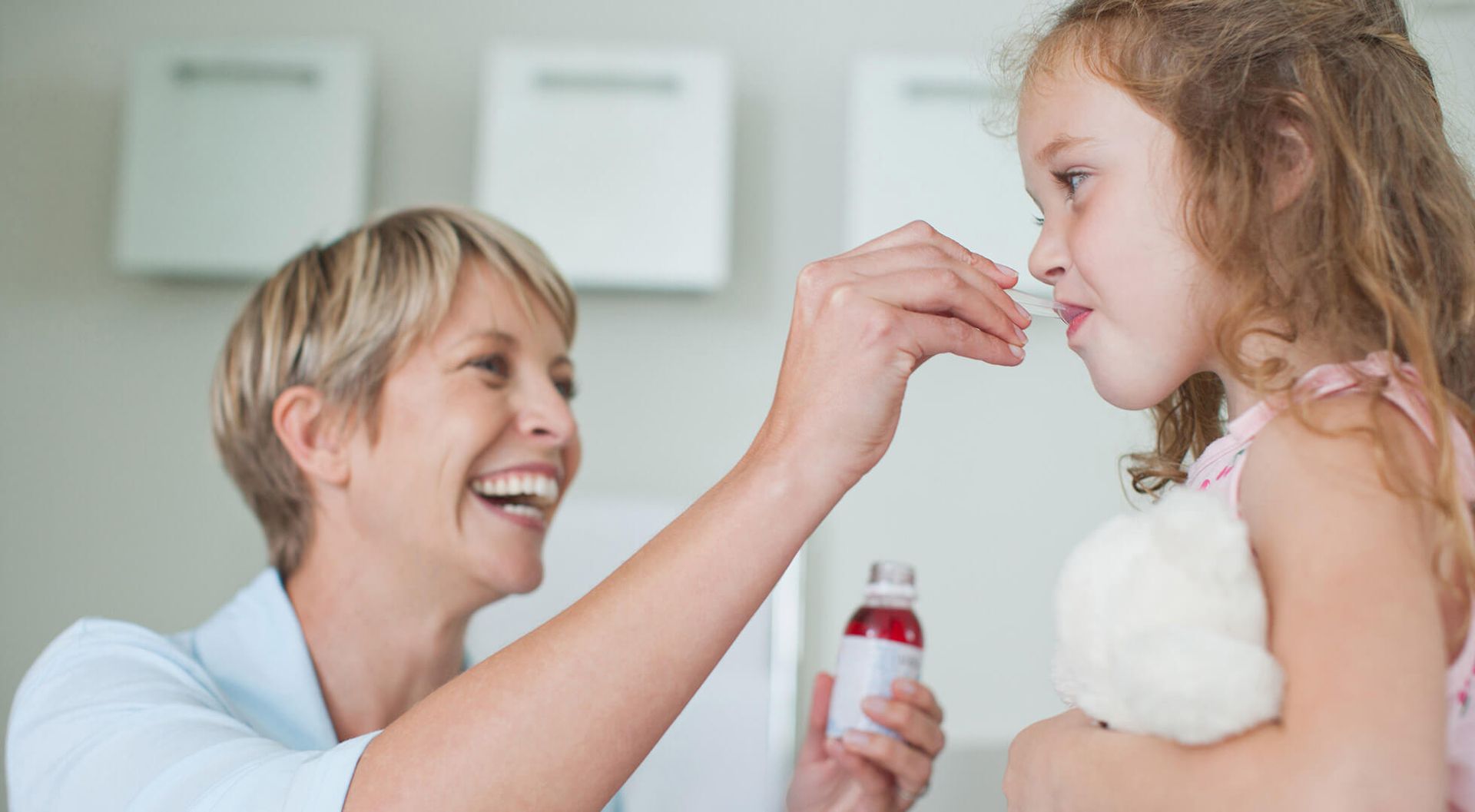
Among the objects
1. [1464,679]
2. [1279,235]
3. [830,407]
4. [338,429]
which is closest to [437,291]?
[338,429]

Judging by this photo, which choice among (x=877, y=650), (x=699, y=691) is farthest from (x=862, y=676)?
(x=699, y=691)

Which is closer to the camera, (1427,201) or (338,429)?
(1427,201)

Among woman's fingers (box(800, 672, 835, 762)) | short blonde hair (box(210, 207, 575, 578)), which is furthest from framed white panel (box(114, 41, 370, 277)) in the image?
woman's fingers (box(800, 672, 835, 762))

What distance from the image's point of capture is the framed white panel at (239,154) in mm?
1870

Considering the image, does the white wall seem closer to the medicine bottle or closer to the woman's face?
the woman's face

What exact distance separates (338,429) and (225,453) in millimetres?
178

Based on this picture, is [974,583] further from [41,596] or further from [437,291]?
[41,596]

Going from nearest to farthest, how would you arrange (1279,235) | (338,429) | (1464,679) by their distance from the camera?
(1464,679), (1279,235), (338,429)

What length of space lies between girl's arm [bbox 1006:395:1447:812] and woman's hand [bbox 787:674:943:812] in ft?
1.29

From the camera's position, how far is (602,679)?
2.29ft

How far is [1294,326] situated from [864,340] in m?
0.25

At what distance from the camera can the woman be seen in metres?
0.71

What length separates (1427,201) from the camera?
2.36 ft

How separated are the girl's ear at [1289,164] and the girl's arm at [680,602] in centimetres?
19
